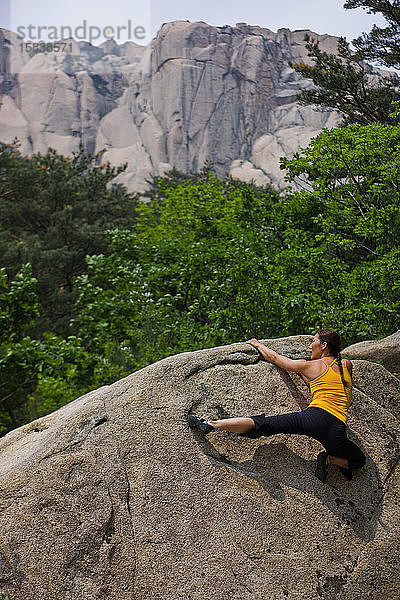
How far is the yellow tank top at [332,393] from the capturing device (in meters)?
4.98

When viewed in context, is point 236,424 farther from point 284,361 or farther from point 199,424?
point 284,361

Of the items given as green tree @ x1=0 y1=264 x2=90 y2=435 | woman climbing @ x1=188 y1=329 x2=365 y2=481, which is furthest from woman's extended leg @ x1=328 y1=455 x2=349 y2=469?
green tree @ x1=0 y1=264 x2=90 y2=435

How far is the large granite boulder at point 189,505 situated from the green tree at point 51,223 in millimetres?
→ 13228

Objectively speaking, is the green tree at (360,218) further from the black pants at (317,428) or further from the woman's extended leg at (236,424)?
the woman's extended leg at (236,424)

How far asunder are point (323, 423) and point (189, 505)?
57.3 inches

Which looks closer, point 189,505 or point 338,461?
point 189,505

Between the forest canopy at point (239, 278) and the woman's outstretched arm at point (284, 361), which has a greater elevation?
the woman's outstretched arm at point (284, 361)

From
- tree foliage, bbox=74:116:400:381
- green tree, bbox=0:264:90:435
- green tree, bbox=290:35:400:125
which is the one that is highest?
green tree, bbox=290:35:400:125

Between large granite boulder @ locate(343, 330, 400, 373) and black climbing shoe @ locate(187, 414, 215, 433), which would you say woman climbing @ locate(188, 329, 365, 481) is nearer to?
black climbing shoe @ locate(187, 414, 215, 433)

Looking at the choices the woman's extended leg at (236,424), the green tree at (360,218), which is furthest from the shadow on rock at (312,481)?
the green tree at (360,218)

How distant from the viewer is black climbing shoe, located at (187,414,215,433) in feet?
16.3

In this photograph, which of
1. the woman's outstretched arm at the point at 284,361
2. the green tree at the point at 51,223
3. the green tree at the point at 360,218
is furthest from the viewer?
the green tree at the point at 51,223

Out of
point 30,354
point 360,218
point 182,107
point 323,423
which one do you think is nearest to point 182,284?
point 30,354

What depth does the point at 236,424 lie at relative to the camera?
4902mm
